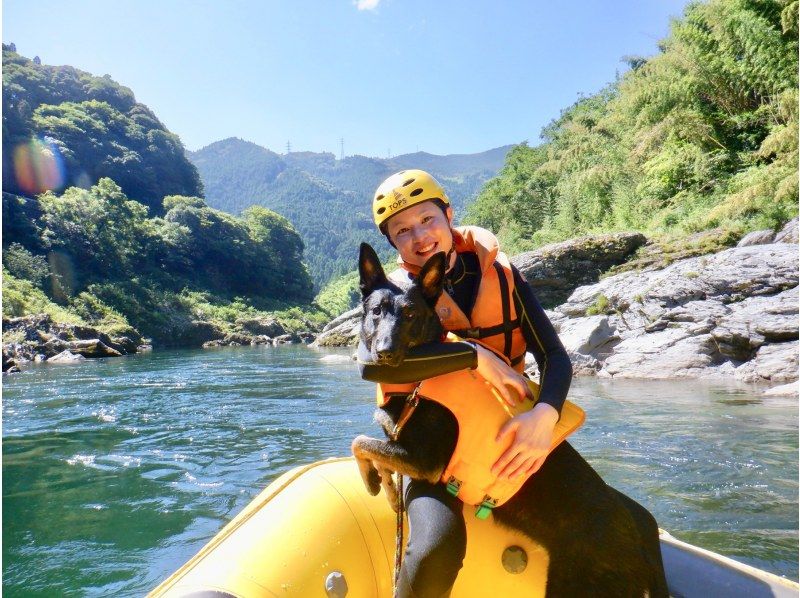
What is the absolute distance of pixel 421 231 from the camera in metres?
2.52

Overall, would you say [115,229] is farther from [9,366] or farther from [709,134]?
[709,134]

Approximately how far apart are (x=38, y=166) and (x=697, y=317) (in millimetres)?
75950

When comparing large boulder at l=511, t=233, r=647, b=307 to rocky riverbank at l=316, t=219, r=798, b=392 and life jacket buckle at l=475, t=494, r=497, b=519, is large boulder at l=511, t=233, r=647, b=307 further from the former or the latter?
life jacket buckle at l=475, t=494, r=497, b=519

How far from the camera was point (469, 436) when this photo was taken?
210cm

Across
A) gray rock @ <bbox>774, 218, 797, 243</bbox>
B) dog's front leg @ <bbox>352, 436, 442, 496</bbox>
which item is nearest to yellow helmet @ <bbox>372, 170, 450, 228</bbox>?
dog's front leg @ <bbox>352, 436, 442, 496</bbox>

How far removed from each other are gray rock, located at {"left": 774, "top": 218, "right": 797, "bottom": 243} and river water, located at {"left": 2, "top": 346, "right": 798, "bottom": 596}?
4.87 metres

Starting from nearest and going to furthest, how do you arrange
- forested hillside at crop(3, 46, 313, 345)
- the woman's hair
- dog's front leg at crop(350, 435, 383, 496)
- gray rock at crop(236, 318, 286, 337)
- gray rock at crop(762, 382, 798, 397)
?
1. dog's front leg at crop(350, 435, 383, 496)
2. the woman's hair
3. gray rock at crop(762, 382, 798, 397)
4. forested hillside at crop(3, 46, 313, 345)
5. gray rock at crop(236, 318, 286, 337)

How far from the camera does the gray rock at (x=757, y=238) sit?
13.9m

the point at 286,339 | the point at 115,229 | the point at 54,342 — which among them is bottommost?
the point at 286,339

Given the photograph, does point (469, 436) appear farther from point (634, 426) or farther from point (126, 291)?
point (126, 291)

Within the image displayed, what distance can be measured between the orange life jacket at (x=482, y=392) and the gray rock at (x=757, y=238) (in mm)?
14397

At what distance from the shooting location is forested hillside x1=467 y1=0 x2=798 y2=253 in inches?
603

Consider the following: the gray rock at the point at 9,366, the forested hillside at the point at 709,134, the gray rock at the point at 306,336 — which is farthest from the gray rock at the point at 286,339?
the gray rock at the point at 9,366

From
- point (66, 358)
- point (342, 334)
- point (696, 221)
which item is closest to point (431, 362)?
point (696, 221)
